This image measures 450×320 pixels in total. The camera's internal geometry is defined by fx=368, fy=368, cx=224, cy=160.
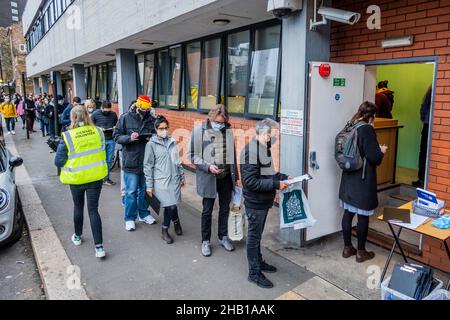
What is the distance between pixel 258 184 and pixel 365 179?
4.27ft

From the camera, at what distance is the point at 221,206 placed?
4430 millimetres

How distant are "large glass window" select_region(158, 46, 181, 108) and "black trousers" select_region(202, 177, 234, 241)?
518 centimetres

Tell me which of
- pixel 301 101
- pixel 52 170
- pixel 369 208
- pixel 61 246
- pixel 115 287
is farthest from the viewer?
pixel 52 170

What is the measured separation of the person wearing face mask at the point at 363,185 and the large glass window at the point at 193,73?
4962mm

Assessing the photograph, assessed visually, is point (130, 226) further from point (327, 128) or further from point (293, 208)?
point (327, 128)

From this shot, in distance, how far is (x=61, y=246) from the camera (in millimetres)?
4648

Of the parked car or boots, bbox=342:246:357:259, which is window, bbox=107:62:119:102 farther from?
boots, bbox=342:246:357:259

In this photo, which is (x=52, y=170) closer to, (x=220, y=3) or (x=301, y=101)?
(x=220, y=3)

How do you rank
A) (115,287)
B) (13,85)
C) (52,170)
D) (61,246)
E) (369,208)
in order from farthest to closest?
(13,85), (52,170), (61,246), (369,208), (115,287)

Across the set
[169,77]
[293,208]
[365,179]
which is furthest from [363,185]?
[169,77]

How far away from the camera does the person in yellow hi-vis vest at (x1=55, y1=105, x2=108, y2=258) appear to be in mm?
4082

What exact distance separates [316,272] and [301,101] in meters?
1.90

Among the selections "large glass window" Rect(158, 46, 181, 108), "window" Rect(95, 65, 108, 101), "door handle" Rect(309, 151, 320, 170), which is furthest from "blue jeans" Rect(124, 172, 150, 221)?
"window" Rect(95, 65, 108, 101)

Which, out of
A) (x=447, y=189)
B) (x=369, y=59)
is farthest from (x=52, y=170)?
(x=447, y=189)
